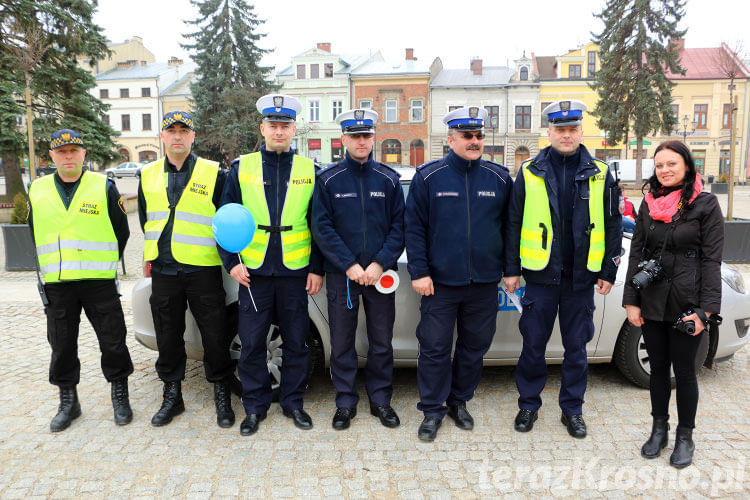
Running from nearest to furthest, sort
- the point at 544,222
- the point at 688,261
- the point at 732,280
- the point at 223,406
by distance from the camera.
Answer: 1. the point at 688,261
2. the point at 544,222
3. the point at 223,406
4. the point at 732,280

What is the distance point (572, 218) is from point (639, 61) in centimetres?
3085

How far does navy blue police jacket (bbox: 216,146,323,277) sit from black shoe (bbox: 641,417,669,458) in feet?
7.50

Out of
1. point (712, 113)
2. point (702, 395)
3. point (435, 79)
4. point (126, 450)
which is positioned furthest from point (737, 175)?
point (126, 450)

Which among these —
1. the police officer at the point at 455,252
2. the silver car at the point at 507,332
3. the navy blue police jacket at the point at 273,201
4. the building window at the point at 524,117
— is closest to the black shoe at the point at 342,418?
the silver car at the point at 507,332

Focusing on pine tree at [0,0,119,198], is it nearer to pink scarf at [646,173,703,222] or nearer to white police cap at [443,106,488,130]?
white police cap at [443,106,488,130]

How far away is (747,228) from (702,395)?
22.9 feet

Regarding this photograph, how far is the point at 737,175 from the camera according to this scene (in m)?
41.8

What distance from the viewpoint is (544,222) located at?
3.48 m

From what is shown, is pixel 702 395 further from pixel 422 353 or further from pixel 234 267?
pixel 234 267

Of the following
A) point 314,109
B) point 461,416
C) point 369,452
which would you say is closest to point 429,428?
point 461,416

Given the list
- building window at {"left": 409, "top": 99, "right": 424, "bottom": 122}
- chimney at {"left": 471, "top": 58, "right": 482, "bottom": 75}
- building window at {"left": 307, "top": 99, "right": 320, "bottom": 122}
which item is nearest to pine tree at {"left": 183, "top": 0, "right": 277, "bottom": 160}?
building window at {"left": 307, "top": 99, "right": 320, "bottom": 122}

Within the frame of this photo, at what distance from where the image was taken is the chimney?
43.6 metres

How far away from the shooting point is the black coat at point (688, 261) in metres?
2.99

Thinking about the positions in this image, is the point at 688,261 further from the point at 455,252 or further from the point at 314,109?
the point at 314,109
